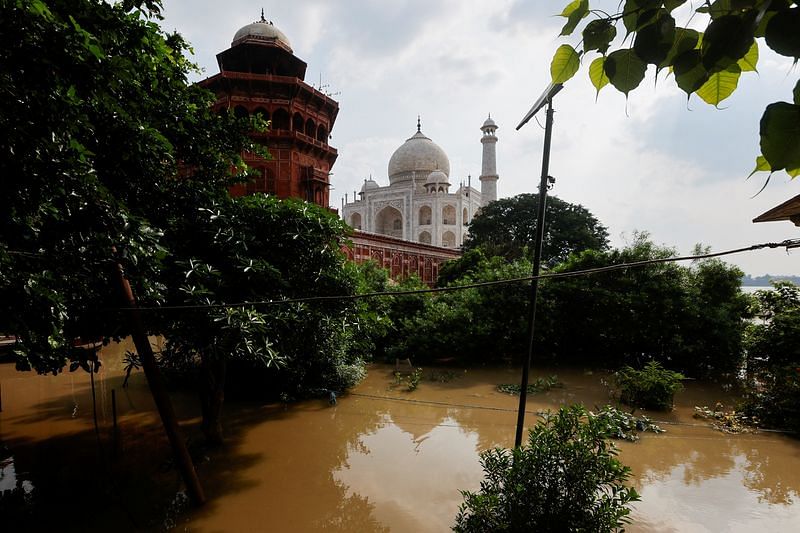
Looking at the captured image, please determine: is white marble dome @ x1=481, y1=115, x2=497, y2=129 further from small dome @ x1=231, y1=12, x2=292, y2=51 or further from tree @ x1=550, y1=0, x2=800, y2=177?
tree @ x1=550, y1=0, x2=800, y2=177

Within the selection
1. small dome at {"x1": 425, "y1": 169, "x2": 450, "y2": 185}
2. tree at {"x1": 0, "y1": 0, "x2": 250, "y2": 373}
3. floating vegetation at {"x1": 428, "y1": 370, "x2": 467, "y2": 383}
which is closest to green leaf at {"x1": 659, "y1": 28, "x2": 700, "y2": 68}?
tree at {"x1": 0, "y1": 0, "x2": 250, "y2": 373}

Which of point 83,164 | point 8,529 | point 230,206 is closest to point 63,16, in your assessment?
point 83,164

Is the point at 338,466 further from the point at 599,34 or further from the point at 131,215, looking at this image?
the point at 599,34

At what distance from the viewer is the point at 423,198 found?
1517 inches

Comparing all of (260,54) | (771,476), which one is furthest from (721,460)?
(260,54)

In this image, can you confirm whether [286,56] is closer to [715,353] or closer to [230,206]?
[230,206]

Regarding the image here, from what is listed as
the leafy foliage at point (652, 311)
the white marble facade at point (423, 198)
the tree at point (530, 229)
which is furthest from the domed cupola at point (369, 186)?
the leafy foliage at point (652, 311)

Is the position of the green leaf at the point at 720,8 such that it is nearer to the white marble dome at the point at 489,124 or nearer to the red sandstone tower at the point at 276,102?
the red sandstone tower at the point at 276,102

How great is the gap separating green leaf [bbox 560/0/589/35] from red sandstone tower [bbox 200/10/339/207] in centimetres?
1568

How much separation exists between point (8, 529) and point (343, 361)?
22.0 feet

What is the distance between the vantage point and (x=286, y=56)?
1673 centimetres

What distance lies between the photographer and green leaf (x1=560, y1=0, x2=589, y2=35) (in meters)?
1.05

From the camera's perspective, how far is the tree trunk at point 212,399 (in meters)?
6.92

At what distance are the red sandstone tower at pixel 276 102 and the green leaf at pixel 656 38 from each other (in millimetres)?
15837
